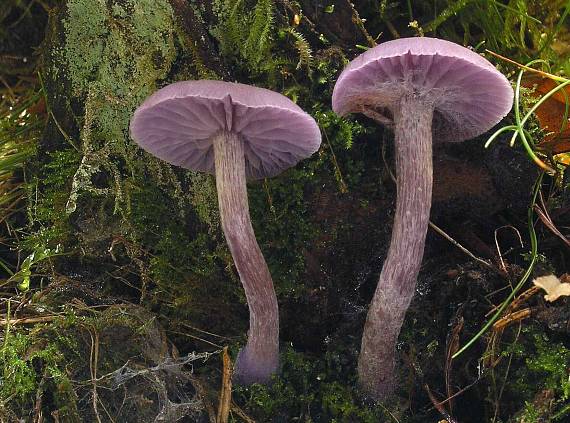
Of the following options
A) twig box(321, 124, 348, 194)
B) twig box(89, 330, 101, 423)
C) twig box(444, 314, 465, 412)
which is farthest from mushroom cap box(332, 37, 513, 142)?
twig box(89, 330, 101, 423)

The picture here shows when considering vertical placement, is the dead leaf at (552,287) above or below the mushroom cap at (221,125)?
below

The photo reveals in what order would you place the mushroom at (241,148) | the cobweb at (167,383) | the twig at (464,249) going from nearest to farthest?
the mushroom at (241,148), the cobweb at (167,383), the twig at (464,249)

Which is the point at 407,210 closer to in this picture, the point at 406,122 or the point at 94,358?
the point at 406,122

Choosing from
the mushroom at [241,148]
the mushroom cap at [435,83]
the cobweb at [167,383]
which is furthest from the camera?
the cobweb at [167,383]

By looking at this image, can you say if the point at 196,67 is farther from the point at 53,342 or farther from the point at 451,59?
the point at 53,342

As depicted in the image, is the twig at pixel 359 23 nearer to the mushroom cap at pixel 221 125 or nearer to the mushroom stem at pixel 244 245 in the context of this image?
the mushroom cap at pixel 221 125

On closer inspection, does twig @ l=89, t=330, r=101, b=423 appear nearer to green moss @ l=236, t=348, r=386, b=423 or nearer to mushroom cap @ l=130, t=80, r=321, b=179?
green moss @ l=236, t=348, r=386, b=423

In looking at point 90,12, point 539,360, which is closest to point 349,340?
point 539,360

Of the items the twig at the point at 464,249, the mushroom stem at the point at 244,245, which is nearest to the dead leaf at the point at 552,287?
the twig at the point at 464,249
